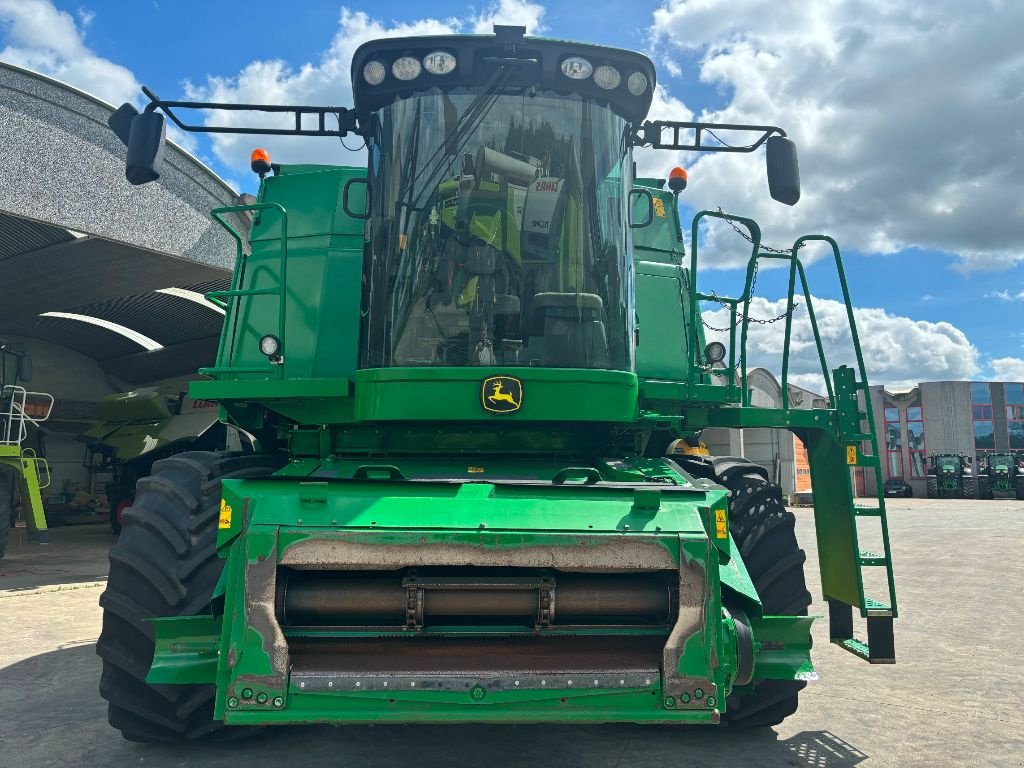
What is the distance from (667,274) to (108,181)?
9329mm

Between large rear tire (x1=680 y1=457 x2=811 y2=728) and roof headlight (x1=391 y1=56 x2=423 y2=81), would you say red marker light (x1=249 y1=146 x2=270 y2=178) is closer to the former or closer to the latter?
A: roof headlight (x1=391 y1=56 x2=423 y2=81)

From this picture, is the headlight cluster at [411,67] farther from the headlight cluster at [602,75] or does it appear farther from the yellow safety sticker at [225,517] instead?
the yellow safety sticker at [225,517]

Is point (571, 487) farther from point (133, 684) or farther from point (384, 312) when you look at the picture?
point (133, 684)

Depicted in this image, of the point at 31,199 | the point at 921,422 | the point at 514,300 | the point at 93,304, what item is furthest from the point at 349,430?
the point at 921,422

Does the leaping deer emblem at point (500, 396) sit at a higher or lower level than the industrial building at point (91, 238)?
lower

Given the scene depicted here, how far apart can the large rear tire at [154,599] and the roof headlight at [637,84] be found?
9.31 feet

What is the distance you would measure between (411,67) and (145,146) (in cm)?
136

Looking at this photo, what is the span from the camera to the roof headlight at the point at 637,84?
402 centimetres

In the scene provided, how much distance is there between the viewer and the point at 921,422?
134ft

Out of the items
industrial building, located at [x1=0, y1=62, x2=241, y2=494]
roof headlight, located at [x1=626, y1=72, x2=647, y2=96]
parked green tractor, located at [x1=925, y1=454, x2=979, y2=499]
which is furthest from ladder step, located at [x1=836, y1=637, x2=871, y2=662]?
parked green tractor, located at [x1=925, y1=454, x2=979, y2=499]

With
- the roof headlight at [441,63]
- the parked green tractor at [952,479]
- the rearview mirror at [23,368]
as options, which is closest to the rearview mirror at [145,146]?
the roof headlight at [441,63]

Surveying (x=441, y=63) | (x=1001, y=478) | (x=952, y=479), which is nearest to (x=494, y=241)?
(x=441, y=63)

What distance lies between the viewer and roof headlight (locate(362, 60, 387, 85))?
3.92m

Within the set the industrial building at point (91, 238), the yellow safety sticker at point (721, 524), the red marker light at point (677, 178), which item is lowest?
the yellow safety sticker at point (721, 524)
